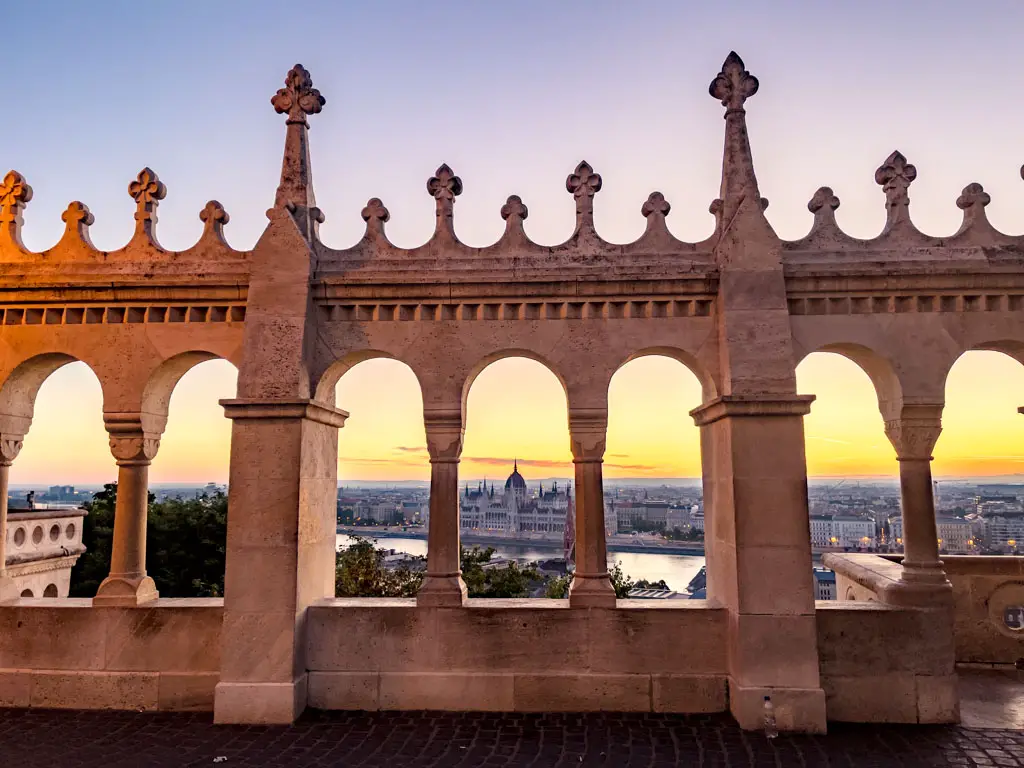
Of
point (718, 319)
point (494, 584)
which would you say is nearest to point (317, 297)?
point (718, 319)

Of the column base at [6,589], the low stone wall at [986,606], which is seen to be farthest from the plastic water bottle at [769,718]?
the column base at [6,589]

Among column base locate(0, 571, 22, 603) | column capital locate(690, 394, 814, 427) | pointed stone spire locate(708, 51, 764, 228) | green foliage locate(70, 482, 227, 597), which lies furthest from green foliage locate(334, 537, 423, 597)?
pointed stone spire locate(708, 51, 764, 228)

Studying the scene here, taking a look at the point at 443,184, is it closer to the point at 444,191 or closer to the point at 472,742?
the point at 444,191

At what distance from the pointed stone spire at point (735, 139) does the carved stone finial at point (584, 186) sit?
130 centimetres

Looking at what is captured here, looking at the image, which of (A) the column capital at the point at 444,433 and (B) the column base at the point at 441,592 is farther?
(A) the column capital at the point at 444,433

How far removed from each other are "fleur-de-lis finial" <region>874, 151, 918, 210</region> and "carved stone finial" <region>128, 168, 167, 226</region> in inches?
295

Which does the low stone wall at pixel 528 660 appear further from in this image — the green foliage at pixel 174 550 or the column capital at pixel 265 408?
the green foliage at pixel 174 550

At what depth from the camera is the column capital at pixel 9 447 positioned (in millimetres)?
7078

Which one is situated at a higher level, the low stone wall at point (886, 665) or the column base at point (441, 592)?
the column base at point (441, 592)

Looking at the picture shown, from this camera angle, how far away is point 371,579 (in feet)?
61.9

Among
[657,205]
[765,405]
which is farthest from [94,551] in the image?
[765,405]

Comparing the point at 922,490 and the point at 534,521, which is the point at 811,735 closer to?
the point at 922,490

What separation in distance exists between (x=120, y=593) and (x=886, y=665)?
739 centimetres

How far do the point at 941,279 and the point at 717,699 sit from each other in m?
4.55
